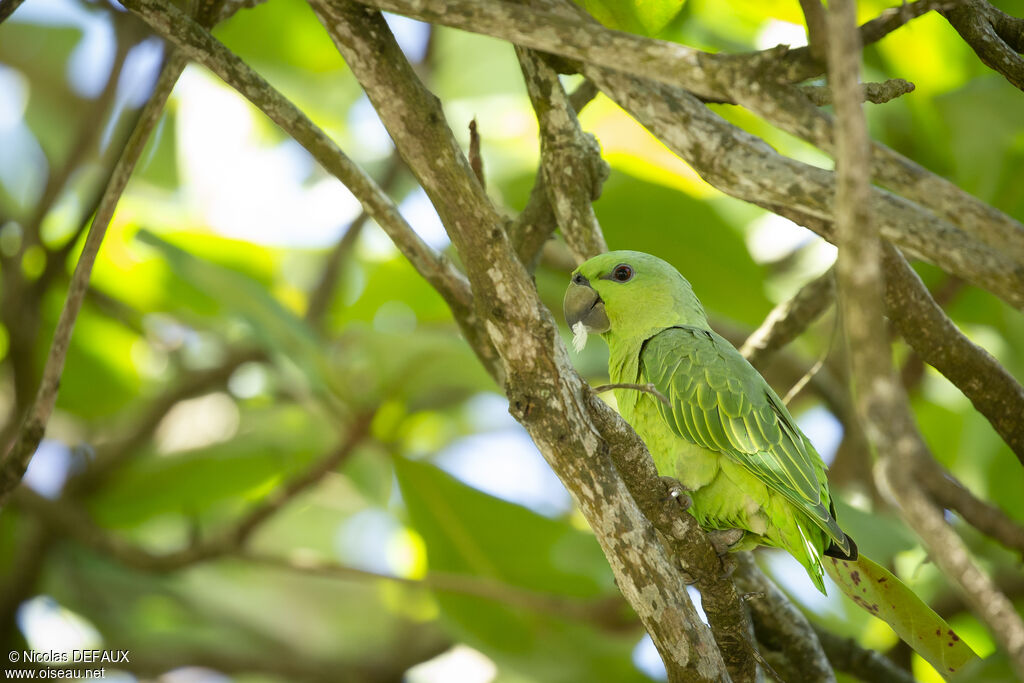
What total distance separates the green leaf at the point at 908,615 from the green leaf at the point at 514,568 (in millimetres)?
782

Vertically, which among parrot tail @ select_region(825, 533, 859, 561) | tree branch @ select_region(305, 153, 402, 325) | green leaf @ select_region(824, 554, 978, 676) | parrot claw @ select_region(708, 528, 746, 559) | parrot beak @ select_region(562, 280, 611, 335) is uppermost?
tree branch @ select_region(305, 153, 402, 325)

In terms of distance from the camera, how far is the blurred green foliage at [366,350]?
2.43 meters

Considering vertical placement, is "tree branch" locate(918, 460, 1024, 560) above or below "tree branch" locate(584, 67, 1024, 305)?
below

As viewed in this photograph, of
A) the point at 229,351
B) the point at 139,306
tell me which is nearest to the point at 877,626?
the point at 229,351

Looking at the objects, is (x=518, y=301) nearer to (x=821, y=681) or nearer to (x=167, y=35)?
(x=167, y=35)

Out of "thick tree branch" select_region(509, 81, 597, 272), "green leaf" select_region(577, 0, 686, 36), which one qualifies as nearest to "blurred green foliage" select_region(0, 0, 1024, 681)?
"green leaf" select_region(577, 0, 686, 36)

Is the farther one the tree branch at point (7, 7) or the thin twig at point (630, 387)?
the tree branch at point (7, 7)

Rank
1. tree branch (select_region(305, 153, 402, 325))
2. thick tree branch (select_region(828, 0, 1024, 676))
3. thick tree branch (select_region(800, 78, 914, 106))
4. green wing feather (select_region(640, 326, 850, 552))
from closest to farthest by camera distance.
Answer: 1. thick tree branch (select_region(828, 0, 1024, 676))
2. thick tree branch (select_region(800, 78, 914, 106))
3. green wing feather (select_region(640, 326, 850, 552))
4. tree branch (select_region(305, 153, 402, 325))

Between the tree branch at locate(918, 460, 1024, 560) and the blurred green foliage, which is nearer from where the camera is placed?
the tree branch at locate(918, 460, 1024, 560)

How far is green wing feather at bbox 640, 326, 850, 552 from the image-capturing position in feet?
6.17

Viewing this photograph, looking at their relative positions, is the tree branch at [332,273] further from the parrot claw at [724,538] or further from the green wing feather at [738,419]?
the parrot claw at [724,538]

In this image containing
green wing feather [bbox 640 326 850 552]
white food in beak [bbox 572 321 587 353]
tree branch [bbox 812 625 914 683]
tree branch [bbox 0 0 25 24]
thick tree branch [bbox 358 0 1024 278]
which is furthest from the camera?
white food in beak [bbox 572 321 587 353]

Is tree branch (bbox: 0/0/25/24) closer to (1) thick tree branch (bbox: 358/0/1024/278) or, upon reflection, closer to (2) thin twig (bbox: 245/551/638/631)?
(1) thick tree branch (bbox: 358/0/1024/278)

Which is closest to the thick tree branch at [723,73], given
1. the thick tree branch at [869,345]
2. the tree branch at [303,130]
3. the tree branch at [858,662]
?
the thick tree branch at [869,345]
